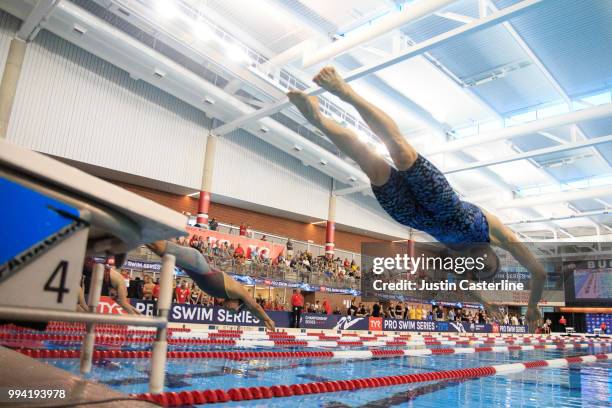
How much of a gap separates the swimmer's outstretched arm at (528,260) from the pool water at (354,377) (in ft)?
3.95

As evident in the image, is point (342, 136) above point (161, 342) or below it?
above

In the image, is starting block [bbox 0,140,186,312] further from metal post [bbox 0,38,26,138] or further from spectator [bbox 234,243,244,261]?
spectator [bbox 234,243,244,261]

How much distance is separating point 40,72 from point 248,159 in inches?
312

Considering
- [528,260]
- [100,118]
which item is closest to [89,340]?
[528,260]

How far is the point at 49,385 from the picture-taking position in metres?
2.01

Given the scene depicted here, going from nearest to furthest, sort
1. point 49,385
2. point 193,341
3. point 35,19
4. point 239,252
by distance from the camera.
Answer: point 49,385
point 193,341
point 35,19
point 239,252

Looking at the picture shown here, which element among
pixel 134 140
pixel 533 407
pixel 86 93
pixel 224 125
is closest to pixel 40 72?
pixel 86 93

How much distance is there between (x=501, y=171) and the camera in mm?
20625

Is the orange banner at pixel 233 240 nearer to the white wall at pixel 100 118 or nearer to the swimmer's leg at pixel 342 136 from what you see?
the white wall at pixel 100 118

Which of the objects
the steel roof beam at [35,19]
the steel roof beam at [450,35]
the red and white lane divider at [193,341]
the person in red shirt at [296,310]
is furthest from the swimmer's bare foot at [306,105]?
the steel roof beam at [35,19]

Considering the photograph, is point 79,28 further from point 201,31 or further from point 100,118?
point 201,31

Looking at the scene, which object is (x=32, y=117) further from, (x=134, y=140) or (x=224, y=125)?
(x=224, y=125)

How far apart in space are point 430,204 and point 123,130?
14.3 metres

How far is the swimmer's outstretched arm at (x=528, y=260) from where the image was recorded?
2971mm
